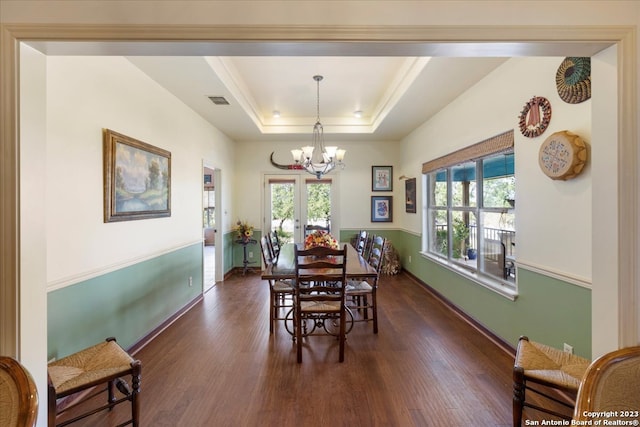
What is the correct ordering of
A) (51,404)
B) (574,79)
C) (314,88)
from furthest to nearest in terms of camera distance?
(314,88) → (574,79) → (51,404)

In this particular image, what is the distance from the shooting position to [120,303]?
2486 mm

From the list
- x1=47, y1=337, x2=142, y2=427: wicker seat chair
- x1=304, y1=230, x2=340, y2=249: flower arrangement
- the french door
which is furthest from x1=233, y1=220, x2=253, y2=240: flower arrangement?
x1=47, y1=337, x2=142, y2=427: wicker seat chair

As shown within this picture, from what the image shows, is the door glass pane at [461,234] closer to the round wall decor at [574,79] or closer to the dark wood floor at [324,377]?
the dark wood floor at [324,377]

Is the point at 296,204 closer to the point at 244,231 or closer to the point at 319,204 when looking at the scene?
the point at 319,204

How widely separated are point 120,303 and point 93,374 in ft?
3.66

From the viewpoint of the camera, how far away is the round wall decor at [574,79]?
183cm

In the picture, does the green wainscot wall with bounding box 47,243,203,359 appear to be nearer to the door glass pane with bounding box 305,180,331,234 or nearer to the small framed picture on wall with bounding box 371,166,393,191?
the door glass pane with bounding box 305,180,331,234

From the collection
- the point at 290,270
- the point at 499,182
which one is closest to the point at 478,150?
the point at 499,182

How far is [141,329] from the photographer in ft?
9.15

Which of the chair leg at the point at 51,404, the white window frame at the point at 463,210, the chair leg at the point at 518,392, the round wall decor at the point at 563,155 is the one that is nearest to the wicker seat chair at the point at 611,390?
the chair leg at the point at 518,392

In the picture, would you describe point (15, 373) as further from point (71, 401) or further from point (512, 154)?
point (512, 154)

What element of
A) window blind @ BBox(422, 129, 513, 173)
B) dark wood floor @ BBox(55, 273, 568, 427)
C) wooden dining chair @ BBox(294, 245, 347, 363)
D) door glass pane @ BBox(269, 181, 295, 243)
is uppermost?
window blind @ BBox(422, 129, 513, 173)

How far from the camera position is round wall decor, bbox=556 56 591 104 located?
1.83 metres

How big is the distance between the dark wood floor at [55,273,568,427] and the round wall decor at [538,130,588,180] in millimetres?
1563
